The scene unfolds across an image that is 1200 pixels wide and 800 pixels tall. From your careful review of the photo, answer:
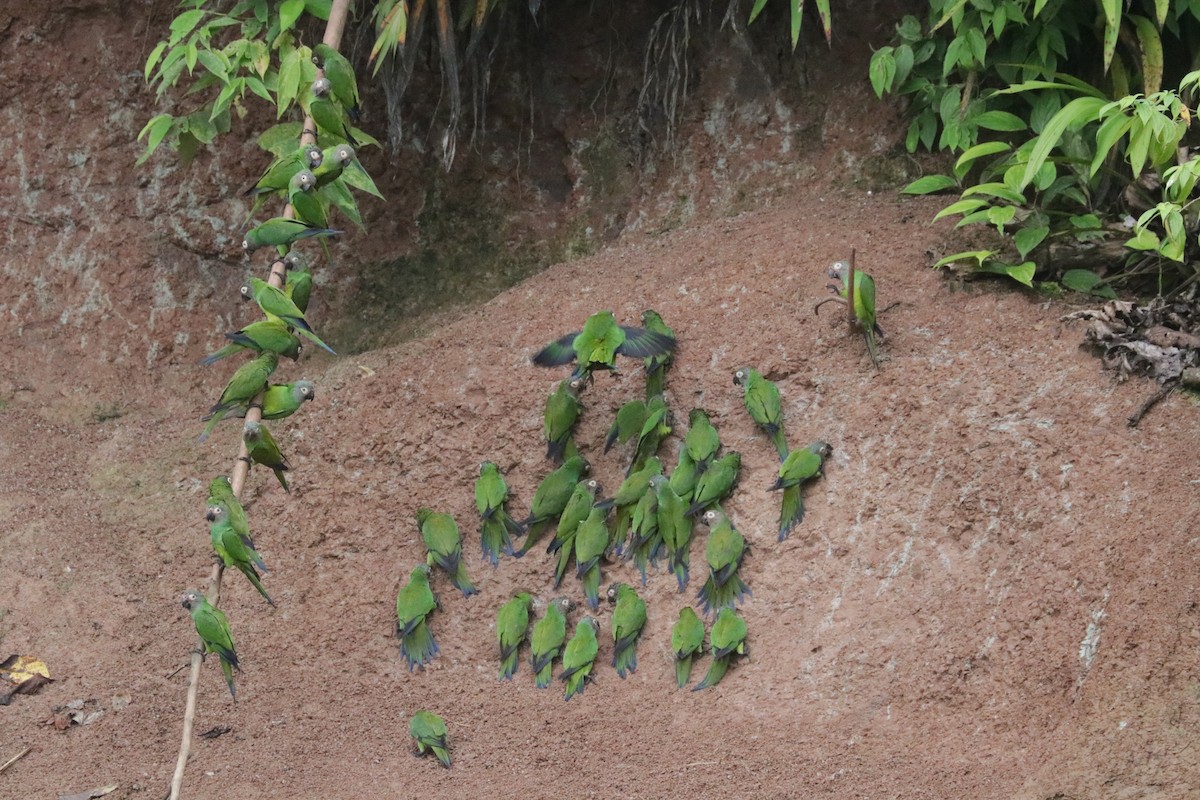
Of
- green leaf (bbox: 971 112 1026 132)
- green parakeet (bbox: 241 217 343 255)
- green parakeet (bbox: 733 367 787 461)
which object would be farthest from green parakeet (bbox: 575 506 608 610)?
green leaf (bbox: 971 112 1026 132)

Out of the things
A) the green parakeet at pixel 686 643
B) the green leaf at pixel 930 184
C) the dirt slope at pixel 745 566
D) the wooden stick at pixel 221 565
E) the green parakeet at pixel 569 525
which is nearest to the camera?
the wooden stick at pixel 221 565

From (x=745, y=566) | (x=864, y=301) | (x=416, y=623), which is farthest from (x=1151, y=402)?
(x=416, y=623)

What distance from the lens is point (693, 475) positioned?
4.32 metres

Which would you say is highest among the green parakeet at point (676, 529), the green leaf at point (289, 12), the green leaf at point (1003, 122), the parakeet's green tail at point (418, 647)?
the green leaf at point (289, 12)

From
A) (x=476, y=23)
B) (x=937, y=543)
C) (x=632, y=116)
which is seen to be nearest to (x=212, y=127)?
(x=476, y=23)

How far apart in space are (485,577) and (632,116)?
8.73ft

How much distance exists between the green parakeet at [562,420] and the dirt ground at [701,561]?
92 mm

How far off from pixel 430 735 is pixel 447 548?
0.82 m

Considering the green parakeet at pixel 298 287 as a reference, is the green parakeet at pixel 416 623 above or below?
below

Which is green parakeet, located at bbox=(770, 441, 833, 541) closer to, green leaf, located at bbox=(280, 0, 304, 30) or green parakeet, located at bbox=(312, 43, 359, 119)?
green parakeet, located at bbox=(312, 43, 359, 119)

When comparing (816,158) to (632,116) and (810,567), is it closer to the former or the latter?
(632,116)

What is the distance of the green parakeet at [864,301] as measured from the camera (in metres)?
4.26

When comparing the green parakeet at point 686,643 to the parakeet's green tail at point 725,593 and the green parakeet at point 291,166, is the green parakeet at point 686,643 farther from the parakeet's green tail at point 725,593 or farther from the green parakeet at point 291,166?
the green parakeet at point 291,166

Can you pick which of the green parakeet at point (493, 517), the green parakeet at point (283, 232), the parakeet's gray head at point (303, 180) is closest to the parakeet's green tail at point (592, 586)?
the green parakeet at point (493, 517)
